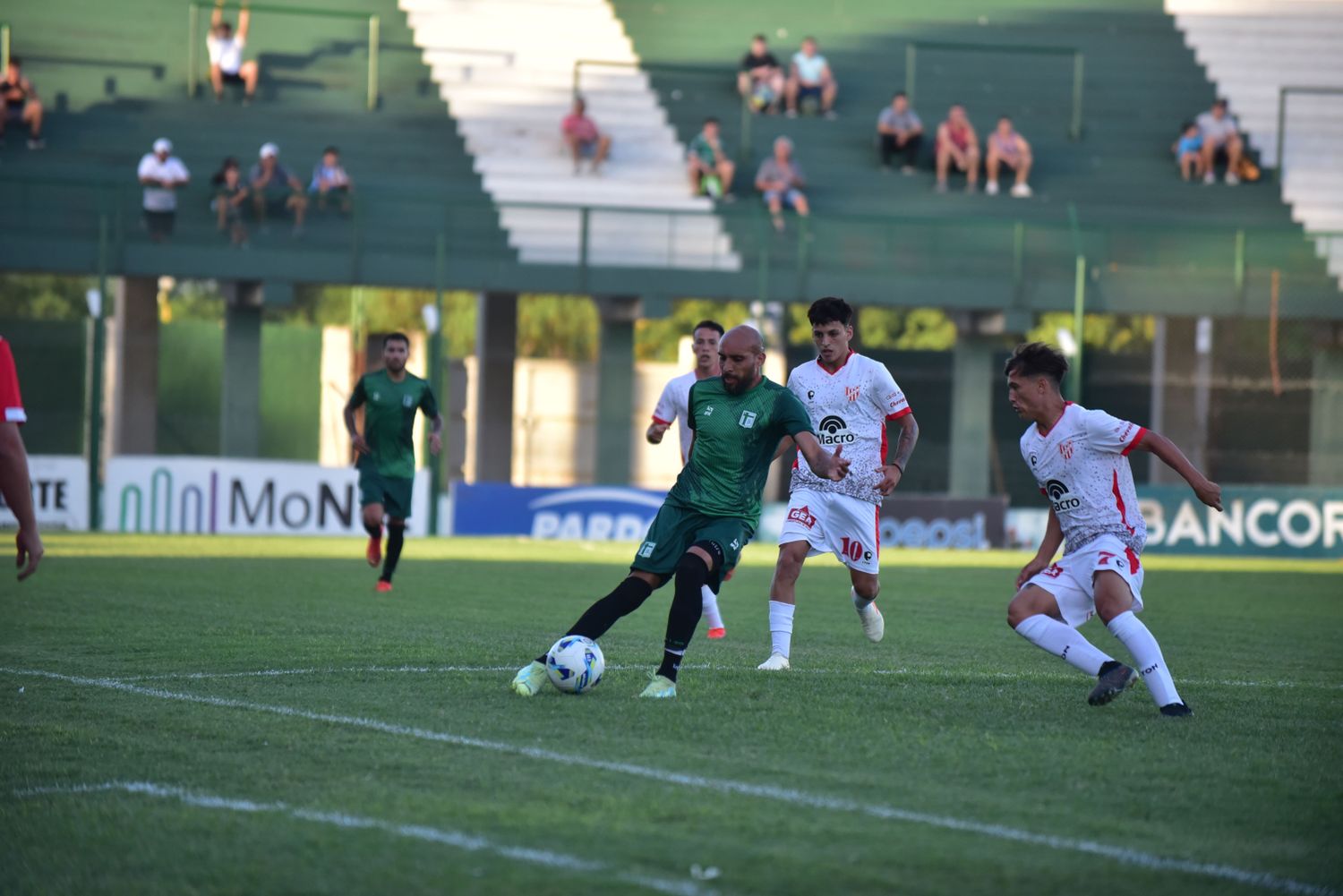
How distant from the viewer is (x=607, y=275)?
2631 cm

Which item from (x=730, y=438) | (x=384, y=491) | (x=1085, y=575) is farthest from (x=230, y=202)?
(x=1085, y=575)

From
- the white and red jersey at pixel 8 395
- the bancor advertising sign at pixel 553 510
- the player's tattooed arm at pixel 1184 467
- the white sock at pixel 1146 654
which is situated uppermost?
the white and red jersey at pixel 8 395

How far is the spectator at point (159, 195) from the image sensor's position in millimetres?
24688

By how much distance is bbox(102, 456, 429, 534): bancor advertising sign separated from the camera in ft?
79.6

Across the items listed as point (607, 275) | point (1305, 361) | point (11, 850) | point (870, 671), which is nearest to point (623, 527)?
point (607, 275)

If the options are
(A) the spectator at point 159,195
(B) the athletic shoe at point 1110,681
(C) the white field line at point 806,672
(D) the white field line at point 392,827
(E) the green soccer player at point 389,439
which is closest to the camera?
(D) the white field line at point 392,827

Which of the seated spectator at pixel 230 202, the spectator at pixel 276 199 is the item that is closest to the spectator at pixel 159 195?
the seated spectator at pixel 230 202

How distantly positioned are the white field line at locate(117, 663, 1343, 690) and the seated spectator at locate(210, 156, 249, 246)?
17062 millimetres

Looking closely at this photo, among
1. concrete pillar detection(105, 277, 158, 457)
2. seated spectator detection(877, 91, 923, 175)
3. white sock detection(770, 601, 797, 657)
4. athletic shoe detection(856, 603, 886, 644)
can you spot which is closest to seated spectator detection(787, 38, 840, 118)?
seated spectator detection(877, 91, 923, 175)

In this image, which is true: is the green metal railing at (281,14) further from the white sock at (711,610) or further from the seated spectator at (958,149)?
the white sock at (711,610)

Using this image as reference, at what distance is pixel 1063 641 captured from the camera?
8.03m

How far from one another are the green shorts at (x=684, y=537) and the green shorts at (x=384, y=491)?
7170 mm

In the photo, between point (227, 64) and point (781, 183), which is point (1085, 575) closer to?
point (781, 183)

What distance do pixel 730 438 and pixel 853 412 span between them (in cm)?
181
